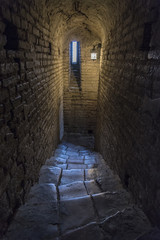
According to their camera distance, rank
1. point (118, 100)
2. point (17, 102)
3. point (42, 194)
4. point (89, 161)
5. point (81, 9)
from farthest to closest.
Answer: point (89, 161)
point (81, 9)
point (118, 100)
point (42, 194)
point (17, 102)

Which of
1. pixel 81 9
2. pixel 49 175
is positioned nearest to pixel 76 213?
pixel 49 175

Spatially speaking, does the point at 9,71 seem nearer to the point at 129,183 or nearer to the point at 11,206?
the point at 11,206

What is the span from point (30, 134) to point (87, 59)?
656 cm

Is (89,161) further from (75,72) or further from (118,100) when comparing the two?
(75,72)

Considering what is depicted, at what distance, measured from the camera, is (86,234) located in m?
1.78

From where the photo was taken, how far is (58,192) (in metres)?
2.64

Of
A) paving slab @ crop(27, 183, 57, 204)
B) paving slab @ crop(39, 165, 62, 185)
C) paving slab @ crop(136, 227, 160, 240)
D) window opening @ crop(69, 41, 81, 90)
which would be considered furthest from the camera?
window opening @ crop(69, 41, 81, 90)

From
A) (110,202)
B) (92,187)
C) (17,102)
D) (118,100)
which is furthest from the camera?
(118,100)

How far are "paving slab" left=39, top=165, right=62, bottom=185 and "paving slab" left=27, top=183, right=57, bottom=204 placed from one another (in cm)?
28

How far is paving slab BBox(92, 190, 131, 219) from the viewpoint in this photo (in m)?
Result: 2.12

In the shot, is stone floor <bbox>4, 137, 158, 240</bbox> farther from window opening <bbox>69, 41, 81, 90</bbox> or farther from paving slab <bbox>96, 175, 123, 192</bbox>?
window opening <bbox>69, 41, 81, 90</bbox>

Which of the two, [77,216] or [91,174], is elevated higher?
[77,216]

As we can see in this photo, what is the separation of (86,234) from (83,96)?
7.41m

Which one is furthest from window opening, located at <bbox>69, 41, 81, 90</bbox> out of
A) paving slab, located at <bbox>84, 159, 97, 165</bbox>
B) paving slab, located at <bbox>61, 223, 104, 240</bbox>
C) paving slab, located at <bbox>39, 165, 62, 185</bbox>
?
paving slab, located at <bbox>61, 223, 104, 240</bbox>
